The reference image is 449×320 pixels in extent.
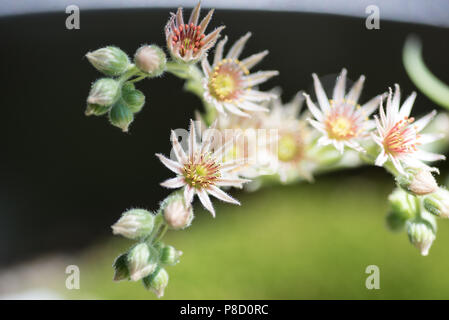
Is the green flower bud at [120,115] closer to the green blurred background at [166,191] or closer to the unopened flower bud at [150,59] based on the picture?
the unopened flower bud at [150,59]

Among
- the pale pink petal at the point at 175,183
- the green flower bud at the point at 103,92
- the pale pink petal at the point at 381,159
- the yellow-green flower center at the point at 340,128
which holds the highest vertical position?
the green flower bud at the point at 103,92

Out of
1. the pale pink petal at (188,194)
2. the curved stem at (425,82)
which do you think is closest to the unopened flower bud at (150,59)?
the pale pink petal at (188,194)

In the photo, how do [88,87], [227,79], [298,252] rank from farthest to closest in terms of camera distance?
[298,252]
[88,87]
[227,79]

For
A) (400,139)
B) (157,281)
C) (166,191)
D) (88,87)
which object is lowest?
(157,281)

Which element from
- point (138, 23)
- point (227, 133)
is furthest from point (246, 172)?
point (138, 23)

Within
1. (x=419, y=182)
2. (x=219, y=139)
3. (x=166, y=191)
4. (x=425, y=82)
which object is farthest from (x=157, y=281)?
(x=166, y=191)

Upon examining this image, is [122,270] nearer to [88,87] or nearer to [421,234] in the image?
[421,234]
